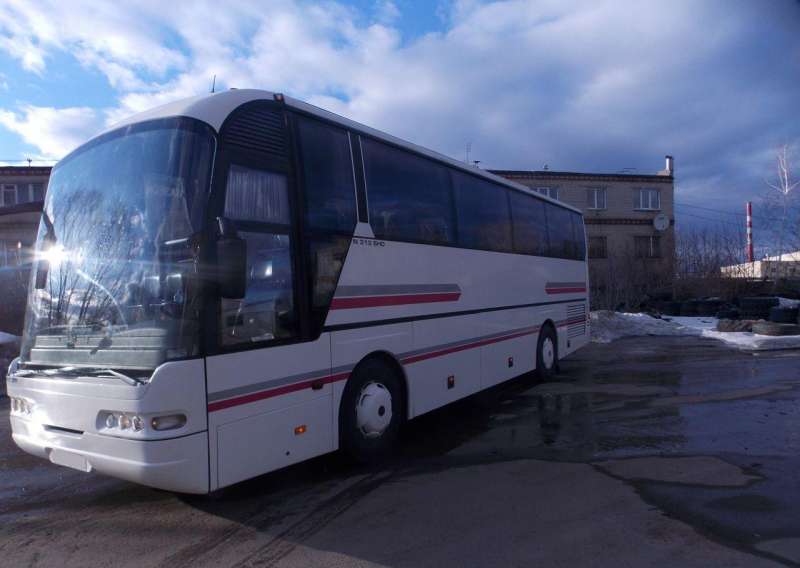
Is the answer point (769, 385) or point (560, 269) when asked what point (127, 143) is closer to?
point (560, 269)

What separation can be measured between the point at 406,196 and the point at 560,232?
6218mm

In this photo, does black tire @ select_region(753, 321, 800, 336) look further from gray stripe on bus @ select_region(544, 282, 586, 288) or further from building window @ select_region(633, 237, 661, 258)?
building window @ select_region(633, 237, 661, 258)

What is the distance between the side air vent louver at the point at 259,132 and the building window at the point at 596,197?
36555 millimetres

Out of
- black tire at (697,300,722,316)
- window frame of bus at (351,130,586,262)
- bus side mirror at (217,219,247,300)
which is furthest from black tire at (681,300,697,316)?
bus side mirror at (217,219,247,300)

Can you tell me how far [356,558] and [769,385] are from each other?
9020 millimetres

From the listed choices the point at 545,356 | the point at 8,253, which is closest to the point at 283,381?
the point at 545,356

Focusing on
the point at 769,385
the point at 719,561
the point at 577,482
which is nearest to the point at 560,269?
the point at 769,385

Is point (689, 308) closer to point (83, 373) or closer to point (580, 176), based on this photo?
point (580, 176)

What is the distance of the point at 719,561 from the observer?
3.85m

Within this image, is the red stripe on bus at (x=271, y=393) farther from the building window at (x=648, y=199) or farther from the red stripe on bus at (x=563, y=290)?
the building window at (x=648, y=199)

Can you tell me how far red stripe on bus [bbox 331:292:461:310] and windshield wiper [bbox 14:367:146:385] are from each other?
1931mm

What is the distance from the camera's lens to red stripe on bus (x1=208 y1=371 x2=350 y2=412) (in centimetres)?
440

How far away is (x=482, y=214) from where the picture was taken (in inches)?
344

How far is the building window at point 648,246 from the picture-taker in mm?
38844
